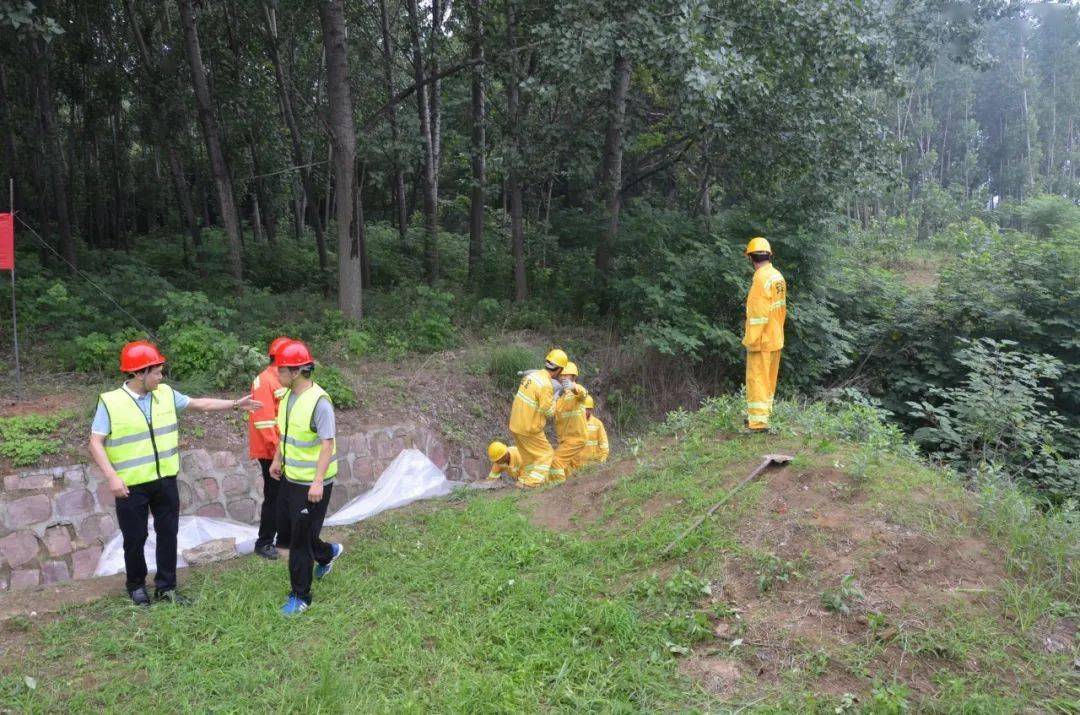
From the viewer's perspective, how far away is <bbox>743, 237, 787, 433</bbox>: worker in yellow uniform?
6449 mm

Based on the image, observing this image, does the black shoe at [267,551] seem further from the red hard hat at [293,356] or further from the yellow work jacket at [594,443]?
the yellow work jacket at [594,443]

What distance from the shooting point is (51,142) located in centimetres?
1488

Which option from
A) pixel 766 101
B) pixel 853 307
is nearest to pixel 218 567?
pixel 766 101

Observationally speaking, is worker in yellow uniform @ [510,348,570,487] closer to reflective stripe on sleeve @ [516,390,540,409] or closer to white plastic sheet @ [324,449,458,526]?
reflective stripe on sleeve @ [516,390,540,409]

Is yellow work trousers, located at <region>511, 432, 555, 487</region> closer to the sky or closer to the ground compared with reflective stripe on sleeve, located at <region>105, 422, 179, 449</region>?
closer to the ground

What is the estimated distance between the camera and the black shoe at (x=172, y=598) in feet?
15.8

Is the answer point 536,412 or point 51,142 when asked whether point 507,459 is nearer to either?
point 536,412

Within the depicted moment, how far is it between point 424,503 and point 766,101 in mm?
7978

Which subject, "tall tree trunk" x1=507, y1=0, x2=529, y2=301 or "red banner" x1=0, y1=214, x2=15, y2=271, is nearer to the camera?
"red banner" x1=0, y1=214, x2=15, y2=271

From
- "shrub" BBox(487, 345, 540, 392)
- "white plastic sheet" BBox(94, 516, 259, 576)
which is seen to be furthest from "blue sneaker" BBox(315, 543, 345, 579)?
"shrub" BBox(487, 345, 540, 392)

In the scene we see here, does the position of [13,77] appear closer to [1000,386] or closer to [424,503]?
[424,503]

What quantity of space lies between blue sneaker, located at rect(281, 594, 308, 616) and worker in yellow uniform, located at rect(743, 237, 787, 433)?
415cm

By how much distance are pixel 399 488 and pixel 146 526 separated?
3.00m

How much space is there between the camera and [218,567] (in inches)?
219
